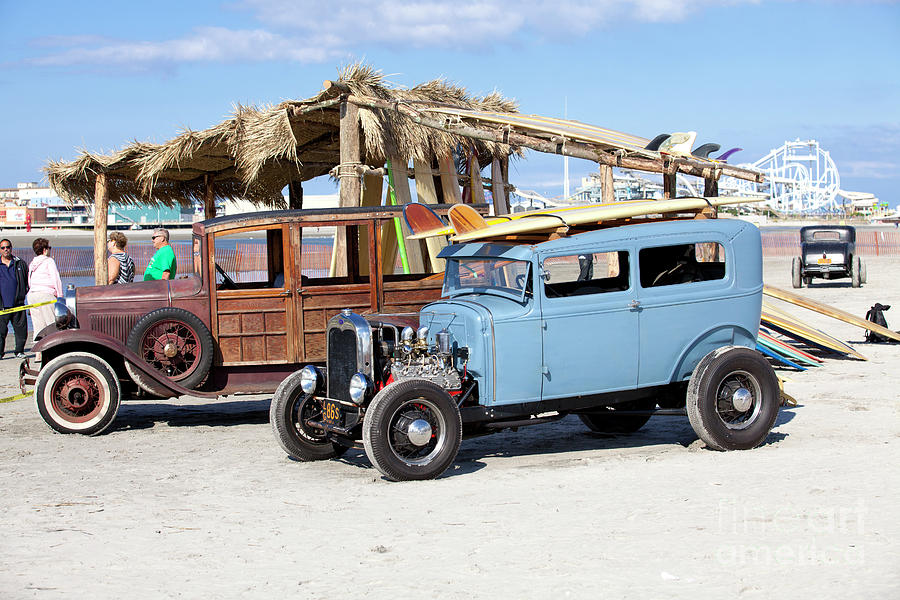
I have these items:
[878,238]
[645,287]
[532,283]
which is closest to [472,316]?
[532,283]

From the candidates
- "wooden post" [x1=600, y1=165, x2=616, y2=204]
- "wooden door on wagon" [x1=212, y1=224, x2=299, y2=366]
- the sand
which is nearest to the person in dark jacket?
the sand

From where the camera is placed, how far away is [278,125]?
11.2 metres

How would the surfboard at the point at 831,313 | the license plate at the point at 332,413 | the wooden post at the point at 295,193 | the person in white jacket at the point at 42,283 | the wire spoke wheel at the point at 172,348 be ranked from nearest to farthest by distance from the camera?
the license plate at the point at 332,413
the wire spoke wheel at the point at 172,348
the surfboard at the point at 831,313
the person in white jacket at the point at 42,283
the wooden post at the point at 295,193

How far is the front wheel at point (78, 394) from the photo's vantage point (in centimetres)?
796

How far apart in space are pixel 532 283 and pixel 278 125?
5.94 metres

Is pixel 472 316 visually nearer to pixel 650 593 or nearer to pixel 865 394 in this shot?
pixel 650 593

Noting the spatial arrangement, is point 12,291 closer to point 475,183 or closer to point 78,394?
point 78,394

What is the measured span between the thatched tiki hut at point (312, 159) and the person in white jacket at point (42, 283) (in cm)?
191

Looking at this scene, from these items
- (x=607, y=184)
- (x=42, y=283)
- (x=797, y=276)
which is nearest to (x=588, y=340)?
(x=607, y=184)

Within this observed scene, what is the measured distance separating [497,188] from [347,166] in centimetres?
496

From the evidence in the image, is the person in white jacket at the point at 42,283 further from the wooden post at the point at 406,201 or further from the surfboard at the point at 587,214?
the surfboard at the point at 587,214

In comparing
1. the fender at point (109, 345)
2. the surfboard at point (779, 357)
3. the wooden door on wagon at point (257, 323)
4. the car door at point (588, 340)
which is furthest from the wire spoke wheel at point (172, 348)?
the surfboard at point (779, 357)

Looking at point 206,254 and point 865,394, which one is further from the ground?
point 206,254

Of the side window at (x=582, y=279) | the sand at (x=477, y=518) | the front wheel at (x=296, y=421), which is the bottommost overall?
the sand at (x=477, y=518)
